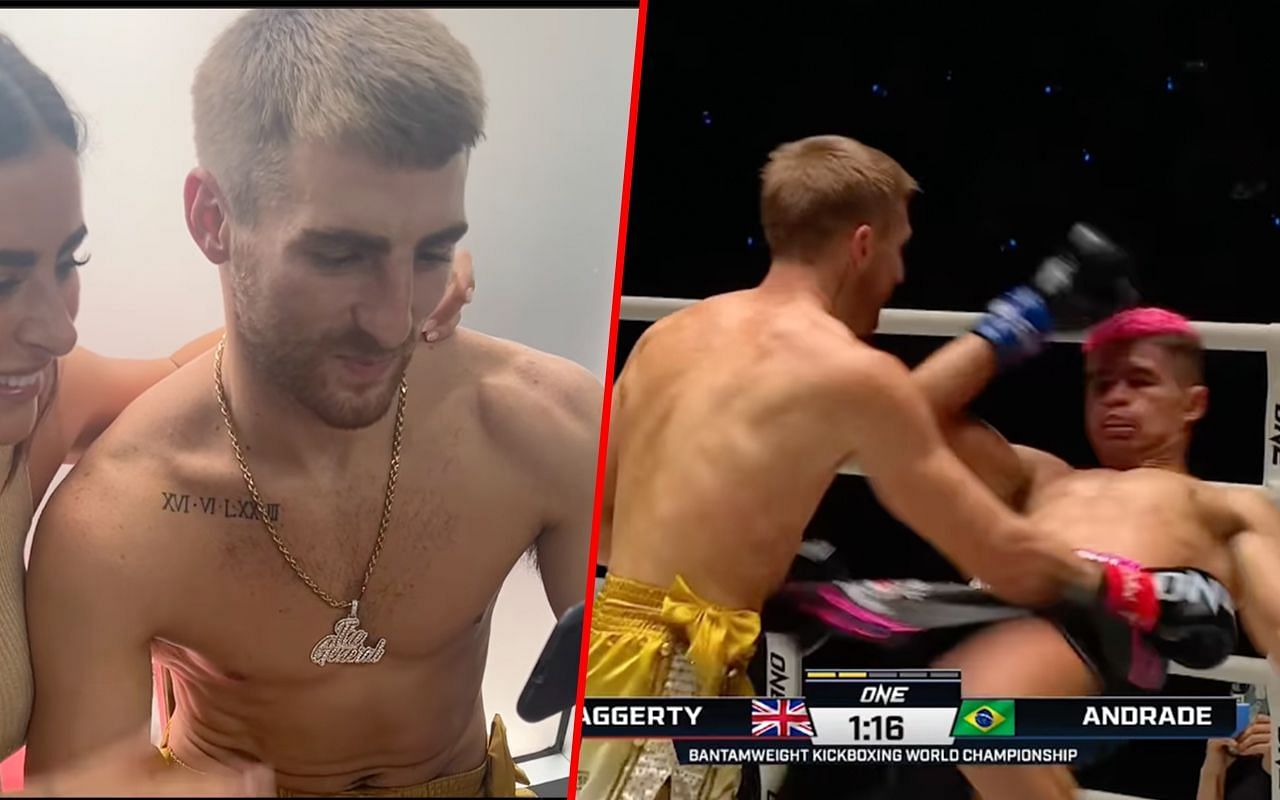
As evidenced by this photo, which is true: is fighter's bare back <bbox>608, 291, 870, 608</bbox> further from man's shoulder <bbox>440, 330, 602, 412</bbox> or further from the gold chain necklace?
the gold chain necklace

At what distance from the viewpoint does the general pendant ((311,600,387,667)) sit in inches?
61.6

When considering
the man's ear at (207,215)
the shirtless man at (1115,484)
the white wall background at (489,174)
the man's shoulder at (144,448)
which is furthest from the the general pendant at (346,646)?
the shirtless man at (1115,484)

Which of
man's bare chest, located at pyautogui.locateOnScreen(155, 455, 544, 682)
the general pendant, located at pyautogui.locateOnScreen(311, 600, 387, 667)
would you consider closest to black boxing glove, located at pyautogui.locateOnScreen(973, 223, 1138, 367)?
man's bare chest, located at pyautogui.locateOnScreen(155, 455, 544, 682)

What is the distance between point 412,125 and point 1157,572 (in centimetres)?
134

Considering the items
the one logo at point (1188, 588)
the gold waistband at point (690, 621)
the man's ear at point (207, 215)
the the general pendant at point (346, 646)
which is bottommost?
Result: the the general pendant at point (346, 646)

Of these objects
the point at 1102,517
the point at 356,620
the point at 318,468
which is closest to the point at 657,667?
the point at 356,620

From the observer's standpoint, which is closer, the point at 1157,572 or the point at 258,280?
the point at 258,280

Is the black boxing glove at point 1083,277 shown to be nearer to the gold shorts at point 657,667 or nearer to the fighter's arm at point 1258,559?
the fighter's arm at point 1258,559

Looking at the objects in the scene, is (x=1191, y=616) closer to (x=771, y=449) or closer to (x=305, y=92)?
(x=771, y=449)

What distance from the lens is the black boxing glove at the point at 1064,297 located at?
1618 millimetres

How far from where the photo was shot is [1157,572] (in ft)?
5.33

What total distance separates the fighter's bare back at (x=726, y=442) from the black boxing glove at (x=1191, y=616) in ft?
1.85

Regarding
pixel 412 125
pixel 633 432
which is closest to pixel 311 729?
pixel 633 432

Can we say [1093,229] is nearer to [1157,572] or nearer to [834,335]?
[834,335]
